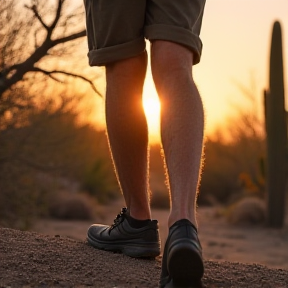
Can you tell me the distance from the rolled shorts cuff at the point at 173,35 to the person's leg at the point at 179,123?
24mm

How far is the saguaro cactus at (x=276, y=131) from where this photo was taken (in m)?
11.9

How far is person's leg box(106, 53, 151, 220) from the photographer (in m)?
3.22

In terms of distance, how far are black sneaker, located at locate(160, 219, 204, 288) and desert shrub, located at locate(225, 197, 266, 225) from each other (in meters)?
11.5

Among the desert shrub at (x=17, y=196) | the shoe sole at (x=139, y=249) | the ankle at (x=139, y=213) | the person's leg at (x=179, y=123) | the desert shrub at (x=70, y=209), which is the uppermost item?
the desert shrub at (x=70, y=209)

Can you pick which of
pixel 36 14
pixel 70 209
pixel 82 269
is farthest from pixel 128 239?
pixel 70 209

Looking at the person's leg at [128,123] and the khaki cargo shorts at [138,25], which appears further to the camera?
the person's leg at [128,123]

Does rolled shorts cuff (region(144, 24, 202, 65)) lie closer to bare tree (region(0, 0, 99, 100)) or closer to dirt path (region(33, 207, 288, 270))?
bare tree (region(0, 0, 99, 100))

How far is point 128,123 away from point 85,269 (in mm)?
662

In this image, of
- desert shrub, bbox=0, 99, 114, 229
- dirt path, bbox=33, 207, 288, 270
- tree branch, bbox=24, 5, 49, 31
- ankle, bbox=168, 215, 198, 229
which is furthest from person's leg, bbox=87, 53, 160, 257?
dirt path, bbox=33, 207, 288, 270

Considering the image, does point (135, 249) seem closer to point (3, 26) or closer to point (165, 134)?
point (165, 134)

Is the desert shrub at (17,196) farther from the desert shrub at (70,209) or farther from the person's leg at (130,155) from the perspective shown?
the person's leg at (130,155)

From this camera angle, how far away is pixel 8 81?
600cm

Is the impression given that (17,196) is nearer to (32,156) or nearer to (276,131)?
(32,156)

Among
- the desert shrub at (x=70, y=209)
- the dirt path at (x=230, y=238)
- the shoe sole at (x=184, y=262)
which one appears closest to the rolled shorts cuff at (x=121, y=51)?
the shoe sole at (x=184, y=262)
